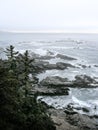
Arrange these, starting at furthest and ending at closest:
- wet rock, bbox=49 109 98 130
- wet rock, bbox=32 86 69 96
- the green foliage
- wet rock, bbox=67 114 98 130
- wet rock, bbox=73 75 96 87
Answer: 1. wet rock, bbox=73 75 96 87
2. wet rock, bbox=32 86 69 96
3. wet rock, bbox=67 114 98 130
4. wet rock, bbox=49 109 98 130
5. the green foliage

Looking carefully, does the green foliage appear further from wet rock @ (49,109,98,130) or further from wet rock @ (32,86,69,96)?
wet rock @ (32,86,69,96)

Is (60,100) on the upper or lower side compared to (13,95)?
lower

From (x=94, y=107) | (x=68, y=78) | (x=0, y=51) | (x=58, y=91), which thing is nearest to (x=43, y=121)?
(x=94, y=107)

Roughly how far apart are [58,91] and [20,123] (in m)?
29.8

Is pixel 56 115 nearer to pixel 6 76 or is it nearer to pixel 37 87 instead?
pixel 6 76

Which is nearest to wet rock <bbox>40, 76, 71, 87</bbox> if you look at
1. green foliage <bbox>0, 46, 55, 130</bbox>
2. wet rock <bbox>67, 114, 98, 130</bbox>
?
wet rock <bbox>67, 114, 98, 130</bbox>

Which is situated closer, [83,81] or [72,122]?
[72,122]

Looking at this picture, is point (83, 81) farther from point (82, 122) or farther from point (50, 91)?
point (82, 122)

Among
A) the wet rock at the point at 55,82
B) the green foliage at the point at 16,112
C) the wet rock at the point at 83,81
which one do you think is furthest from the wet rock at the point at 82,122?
the wet rock at the point at 83,81

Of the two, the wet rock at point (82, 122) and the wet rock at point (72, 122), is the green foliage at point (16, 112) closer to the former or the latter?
the wet rock at point (72, 122)

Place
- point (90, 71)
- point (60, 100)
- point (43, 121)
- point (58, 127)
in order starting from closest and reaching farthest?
point (43, 121) < point (58, 127) < point (60, 100) < point (90, 71)

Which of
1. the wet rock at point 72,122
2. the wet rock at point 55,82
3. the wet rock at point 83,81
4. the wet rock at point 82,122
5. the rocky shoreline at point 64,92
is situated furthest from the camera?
the wet rock at point 83,81

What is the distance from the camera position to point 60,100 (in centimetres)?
5688

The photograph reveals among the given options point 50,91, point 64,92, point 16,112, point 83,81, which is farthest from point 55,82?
point 16,112
